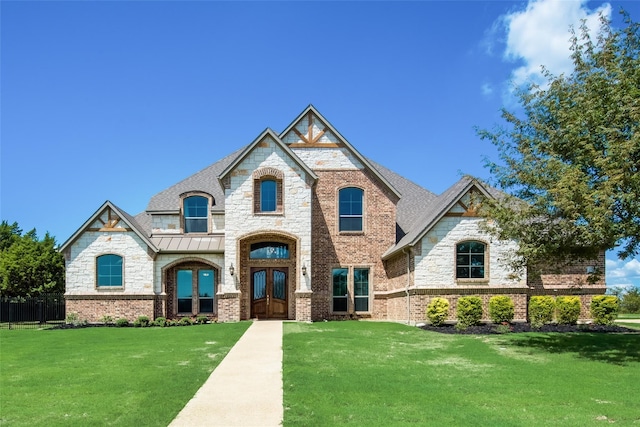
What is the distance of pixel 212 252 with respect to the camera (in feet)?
86.1

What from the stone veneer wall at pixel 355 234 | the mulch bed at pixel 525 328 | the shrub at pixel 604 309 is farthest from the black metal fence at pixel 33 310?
the shrub at pixel 604 309

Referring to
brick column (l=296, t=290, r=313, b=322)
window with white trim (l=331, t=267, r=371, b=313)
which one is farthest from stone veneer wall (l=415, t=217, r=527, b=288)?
brick column (l=296, t=290, r=313, b=322)

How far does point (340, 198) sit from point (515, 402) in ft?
59.1

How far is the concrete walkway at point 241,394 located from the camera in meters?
8.24

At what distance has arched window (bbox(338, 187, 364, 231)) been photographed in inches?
1051

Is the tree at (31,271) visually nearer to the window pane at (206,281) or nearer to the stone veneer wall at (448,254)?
the window pane at (206,281)

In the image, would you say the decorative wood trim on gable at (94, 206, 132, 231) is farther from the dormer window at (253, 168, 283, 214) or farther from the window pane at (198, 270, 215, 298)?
the dormer window at (253, 168, 283, 214)

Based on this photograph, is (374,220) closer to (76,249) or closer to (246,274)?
(246,274)

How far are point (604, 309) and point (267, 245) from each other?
14617 millimetres

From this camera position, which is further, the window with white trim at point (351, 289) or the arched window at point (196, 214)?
the arched window at point (196, 214)

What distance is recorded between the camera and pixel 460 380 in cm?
1105

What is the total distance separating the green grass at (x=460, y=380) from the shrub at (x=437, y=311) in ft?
9.87

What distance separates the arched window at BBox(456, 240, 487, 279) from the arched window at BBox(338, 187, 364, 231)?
5709 mm

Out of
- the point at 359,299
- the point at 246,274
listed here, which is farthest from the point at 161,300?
the point at 359,299
